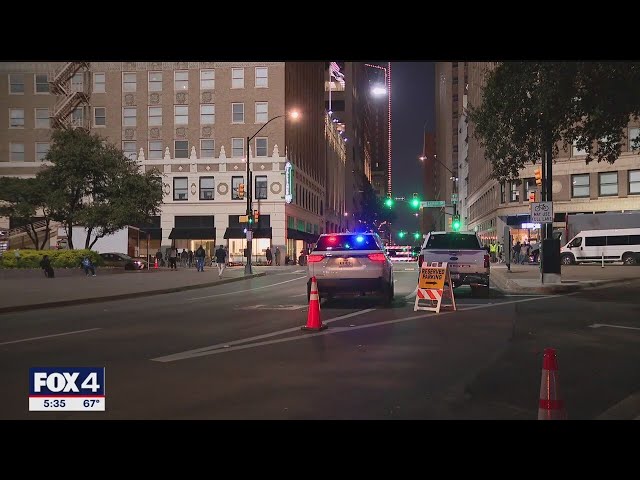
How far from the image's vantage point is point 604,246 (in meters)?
43.0

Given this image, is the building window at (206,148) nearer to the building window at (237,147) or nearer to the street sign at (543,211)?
the building window at (237,147)

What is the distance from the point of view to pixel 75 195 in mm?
39562

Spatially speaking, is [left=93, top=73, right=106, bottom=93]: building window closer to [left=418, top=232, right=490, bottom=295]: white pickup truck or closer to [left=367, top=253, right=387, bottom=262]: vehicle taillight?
[left=418, top=232, right=490, bottom=295]: white pickup truck

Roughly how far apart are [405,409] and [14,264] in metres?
31.7

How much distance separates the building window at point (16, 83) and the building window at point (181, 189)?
1674 centimetres

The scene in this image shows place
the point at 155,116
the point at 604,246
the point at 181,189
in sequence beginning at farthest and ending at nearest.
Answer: the point at 155,116
the point at 181,189
the point at 604,246

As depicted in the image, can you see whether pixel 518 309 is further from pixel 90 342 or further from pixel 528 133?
pixel 90 342

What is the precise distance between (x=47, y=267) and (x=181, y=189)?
2638 centimetres

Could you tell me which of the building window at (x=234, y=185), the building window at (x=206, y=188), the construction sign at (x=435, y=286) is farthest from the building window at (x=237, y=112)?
the construction sign at (x=435, y=286)

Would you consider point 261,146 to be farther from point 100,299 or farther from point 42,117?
point 100,299

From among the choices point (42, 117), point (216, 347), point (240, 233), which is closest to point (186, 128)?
point (240, 233)

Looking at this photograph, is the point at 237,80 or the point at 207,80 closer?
the point at 237,80

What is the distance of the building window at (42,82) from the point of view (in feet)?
189
